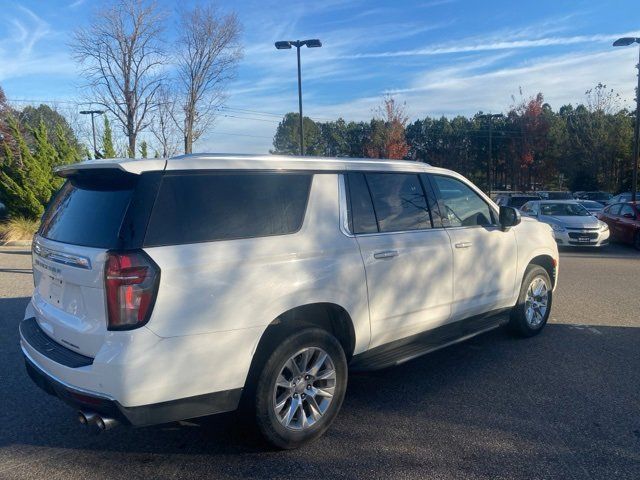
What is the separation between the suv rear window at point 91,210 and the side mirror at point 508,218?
3626mm

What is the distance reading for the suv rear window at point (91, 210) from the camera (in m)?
3.01

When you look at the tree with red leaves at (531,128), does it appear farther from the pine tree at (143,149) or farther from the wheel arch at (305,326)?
the wheel arch at (305,326)

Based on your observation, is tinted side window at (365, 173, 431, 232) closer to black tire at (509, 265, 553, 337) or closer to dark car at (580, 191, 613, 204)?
black tire at (509, 265, 553, 337)

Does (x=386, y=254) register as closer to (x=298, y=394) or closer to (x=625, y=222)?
(x=298, y=394)

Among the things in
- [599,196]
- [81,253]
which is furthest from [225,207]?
[599,196]

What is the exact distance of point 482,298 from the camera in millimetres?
4941

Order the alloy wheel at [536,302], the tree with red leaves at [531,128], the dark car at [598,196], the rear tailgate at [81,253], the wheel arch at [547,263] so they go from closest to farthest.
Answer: the rear tailgate at [81,253]
the alloy wheel at [536,302]
the wheel arch at [547,263]
the dark car at [598,196]
the tree with red leaves at [531,128]

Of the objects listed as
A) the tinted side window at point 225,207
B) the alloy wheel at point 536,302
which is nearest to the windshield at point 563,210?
the alloy wheel at point 536,302

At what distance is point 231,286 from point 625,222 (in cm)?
1558

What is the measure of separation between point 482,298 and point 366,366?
1590 mm

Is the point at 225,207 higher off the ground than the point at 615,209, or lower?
higher

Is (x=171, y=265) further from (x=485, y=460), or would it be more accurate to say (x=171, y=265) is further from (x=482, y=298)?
(x=482, y=298)

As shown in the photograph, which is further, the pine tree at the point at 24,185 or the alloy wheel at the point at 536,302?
the pine tree at the point at 24,185

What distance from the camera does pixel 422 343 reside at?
4398 mm
